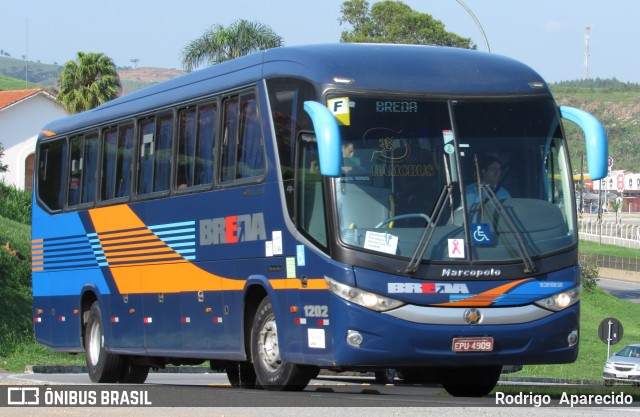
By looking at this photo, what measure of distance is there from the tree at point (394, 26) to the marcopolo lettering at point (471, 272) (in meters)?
54.3

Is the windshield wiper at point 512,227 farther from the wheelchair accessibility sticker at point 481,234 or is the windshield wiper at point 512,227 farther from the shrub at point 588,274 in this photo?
the shrub at point 588,274

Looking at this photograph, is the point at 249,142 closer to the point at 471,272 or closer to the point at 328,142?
→ the point at 328,142

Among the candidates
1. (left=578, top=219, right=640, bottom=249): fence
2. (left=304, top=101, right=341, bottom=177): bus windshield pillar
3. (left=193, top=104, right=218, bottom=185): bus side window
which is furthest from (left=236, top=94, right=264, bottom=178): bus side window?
(left=578, top=219, right=640, bottom=249): fence

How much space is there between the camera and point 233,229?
1463 cm

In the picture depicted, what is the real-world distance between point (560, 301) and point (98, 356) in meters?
8.47

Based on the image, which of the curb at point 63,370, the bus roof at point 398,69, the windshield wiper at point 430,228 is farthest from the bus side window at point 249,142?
the curb at point 63,370

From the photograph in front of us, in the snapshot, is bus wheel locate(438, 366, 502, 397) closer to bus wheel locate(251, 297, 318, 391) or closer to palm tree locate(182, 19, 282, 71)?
bus wheel locate(251, 297, 318, 391)

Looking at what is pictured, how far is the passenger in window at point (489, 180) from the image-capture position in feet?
41.3

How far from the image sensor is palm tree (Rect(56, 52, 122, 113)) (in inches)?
2347

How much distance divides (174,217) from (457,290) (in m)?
4.92

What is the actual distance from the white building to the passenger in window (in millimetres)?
58556

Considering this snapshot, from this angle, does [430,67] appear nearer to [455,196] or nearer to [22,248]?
[455,196]

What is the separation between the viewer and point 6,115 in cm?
7012

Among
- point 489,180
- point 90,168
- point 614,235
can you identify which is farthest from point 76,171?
point 614,235
